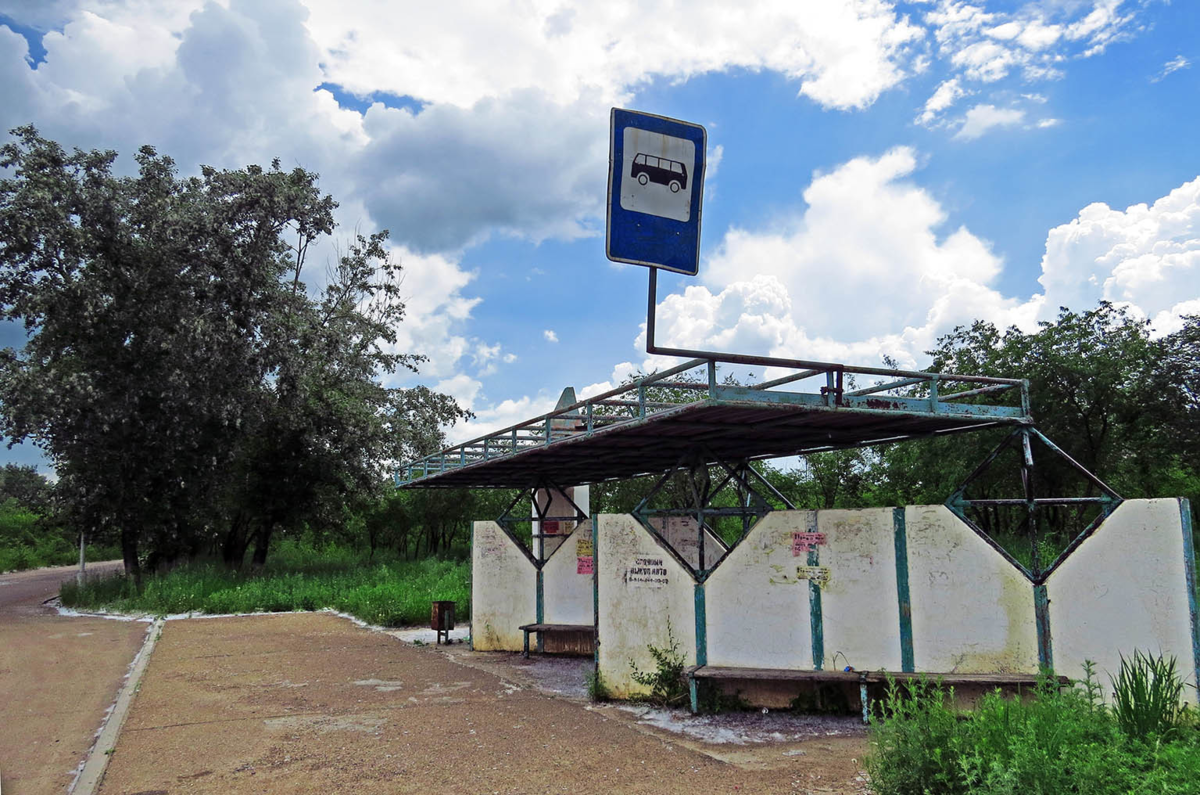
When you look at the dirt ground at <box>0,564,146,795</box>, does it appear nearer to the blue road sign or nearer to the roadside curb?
the roadside curb

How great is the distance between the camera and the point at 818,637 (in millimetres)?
8648

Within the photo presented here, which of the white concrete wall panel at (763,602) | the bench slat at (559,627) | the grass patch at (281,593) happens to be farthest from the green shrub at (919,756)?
the grass patch at (281,593)

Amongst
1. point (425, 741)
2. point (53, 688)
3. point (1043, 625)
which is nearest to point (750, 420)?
point (1043, 625)

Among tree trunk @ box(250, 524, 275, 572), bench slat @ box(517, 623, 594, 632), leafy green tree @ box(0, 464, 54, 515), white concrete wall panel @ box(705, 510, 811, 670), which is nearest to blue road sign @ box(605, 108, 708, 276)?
white concrete wall panel @ box(705, 510, 811, 670)

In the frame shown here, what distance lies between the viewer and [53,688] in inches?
452

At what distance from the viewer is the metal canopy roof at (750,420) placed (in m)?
7.29

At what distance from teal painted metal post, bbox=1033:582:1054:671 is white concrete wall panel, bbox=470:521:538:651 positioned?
8.16 m

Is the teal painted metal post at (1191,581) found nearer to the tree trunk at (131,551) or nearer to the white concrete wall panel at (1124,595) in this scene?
the white concrete wall panel at (1124,595)

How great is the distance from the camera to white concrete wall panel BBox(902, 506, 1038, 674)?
7.72m

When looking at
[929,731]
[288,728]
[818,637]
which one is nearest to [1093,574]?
[818,637]

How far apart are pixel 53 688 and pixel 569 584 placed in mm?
7376

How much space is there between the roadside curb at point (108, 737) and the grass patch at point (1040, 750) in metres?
6.15

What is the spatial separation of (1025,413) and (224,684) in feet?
33.8

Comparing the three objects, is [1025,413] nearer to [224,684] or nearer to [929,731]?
[929,731]
